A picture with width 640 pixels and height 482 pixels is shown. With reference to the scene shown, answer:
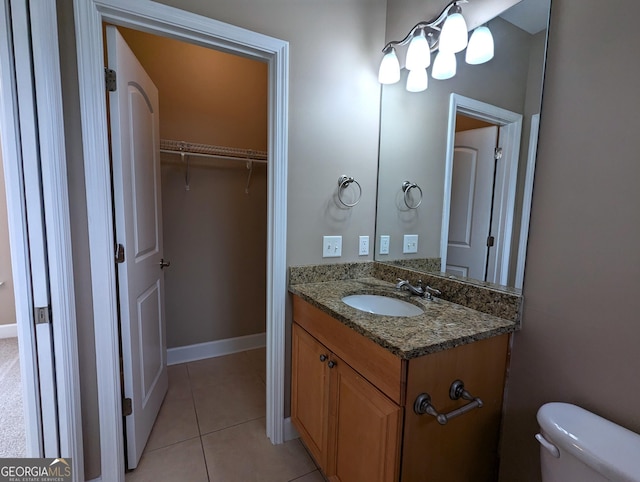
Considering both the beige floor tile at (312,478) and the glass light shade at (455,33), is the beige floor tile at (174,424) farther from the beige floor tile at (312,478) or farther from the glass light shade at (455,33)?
the glass light shade at (455,33)

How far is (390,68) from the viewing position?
1.54 meters

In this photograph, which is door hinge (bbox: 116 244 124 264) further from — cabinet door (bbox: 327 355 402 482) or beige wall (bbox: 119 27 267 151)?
beige wall (bbox: 119 27 267 151)

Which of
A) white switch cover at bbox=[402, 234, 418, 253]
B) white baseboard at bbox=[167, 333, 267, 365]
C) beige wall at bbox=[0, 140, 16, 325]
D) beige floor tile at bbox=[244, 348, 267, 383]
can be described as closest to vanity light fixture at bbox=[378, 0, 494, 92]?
white switch cover at bbox=[402, 234, 418, 253]

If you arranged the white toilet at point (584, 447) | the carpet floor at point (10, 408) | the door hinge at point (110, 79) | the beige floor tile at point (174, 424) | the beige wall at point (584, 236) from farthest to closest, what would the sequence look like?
1. the beige floor tile at point (174, 424)
2. the carpet floor at point (10, 408)
3. the door hinge at point (110, 79)
4. the beige wall at point (584, 236)
5. the white toilet at point (584, 447)

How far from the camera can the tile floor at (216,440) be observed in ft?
4.52

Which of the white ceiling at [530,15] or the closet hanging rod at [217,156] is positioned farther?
the closet hanging rod at [217,156]

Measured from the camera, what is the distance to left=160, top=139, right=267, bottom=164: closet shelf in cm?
211

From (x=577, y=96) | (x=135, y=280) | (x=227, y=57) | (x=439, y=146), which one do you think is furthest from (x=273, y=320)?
(x=227, y=57)

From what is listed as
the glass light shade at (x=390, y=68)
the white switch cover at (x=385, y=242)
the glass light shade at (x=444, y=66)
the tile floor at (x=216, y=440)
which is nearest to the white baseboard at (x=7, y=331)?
the tile floor at (x=216, y=440)

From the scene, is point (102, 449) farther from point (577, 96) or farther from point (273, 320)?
point (577, 96)

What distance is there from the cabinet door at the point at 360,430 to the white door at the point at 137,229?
983 mm

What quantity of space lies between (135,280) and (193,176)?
1.13 m

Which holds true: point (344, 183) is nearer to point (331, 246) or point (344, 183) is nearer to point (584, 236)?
point (331, 246)

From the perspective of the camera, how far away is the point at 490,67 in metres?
1.24
